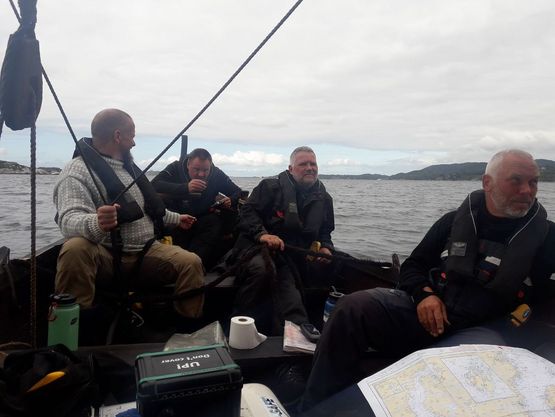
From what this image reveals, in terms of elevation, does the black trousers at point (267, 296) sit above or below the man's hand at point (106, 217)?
below

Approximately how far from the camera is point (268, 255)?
3352 mm

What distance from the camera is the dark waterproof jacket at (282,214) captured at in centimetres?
387

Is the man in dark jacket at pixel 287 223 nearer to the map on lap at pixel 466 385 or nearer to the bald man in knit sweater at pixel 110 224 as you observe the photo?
the bald man in knit sweater at pixel 110 224

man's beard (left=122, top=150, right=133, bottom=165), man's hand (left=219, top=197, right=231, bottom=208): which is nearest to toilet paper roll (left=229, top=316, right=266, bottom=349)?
man's beard (left=122, top=150, right=133, bottom=165)

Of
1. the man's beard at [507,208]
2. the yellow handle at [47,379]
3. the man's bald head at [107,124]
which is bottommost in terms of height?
the yellow handle at [47,379]

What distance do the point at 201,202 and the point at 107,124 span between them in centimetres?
196

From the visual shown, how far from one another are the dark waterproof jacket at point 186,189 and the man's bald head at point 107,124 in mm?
1695

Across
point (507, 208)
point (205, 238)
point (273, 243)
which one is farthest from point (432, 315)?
point (205, 238)

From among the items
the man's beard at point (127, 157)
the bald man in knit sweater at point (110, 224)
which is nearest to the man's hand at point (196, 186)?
the bald man in knit sweater at point (110, 224)

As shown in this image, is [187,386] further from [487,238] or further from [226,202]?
[226,202]

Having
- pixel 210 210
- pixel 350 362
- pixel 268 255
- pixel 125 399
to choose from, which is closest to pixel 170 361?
pixel 125 399

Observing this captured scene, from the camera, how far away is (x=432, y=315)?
7.25 feet

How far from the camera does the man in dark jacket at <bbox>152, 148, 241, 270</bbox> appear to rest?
182 inches

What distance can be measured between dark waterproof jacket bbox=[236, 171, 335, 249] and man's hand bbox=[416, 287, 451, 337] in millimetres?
1718
